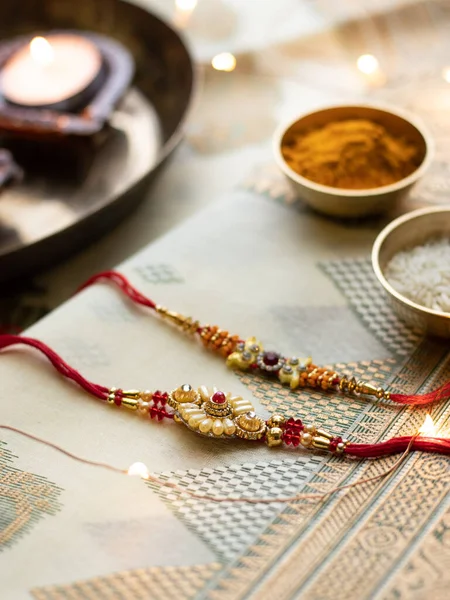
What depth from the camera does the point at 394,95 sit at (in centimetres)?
113

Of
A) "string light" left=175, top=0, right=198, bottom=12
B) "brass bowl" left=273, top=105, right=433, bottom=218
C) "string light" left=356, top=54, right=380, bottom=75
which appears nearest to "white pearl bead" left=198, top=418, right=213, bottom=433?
"brass bowl" left=273, top=105, right=433, bottom=218

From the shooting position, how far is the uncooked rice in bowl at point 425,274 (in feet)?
2.32

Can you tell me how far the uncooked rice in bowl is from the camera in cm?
71

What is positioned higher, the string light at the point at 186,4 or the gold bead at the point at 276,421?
the string light at the point at 186,4

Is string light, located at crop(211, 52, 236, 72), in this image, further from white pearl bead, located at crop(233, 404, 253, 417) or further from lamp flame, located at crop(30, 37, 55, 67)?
white pearl bead, located at crop(233, 404, 253, 417)

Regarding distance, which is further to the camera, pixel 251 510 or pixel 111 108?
pixel 111 108

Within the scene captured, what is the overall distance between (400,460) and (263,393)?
0.15 m

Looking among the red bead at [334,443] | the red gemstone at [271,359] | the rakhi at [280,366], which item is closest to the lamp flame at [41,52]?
the rakhi at [280,366]

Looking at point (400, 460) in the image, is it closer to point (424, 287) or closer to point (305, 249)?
point (424, 287)

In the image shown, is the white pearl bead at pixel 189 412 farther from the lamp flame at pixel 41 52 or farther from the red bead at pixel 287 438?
the lamp flame at pixel 41 52

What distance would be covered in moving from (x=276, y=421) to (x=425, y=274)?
8.4 inches

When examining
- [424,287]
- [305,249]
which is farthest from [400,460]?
[305,249]

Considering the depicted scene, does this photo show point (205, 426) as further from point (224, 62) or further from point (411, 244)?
point (224, 62)

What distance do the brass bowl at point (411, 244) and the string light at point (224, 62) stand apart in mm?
600
